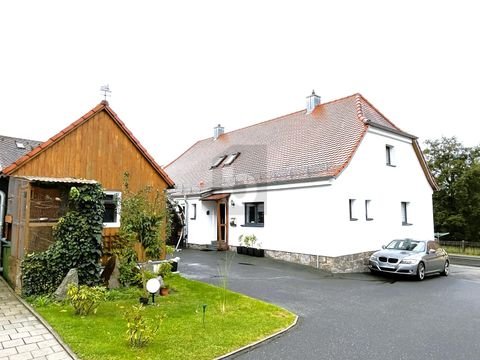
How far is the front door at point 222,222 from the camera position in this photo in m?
19.4

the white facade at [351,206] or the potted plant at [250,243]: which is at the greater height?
the white facade at [351,206]

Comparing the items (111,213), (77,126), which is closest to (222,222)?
(111,213)

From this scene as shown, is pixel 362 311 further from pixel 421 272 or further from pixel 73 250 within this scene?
pixel 73 250

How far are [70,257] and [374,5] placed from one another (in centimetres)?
1190

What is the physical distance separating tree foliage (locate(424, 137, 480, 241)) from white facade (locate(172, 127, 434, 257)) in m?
17.0

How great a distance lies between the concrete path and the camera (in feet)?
16.0

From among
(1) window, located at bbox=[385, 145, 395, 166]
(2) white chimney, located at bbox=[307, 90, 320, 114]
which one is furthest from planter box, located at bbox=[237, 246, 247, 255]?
(2) white chimney, located at bbox=[307, 90, 320, 114]

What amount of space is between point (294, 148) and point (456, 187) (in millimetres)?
24946

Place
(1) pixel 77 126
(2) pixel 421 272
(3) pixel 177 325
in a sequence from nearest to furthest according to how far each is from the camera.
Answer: (3) pixel 177 325
(1) pixel 77 126
(2) pixel 421 272

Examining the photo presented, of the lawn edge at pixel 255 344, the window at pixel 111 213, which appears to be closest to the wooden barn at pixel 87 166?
the window at pixel 111 213

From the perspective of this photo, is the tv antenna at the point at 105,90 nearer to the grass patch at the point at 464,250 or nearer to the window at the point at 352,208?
the window at the point at 352,208

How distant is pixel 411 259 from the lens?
494 inches

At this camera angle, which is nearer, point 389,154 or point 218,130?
point 389,154

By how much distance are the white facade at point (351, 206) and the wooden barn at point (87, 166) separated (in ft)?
20.5
